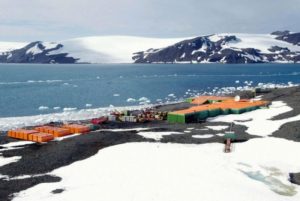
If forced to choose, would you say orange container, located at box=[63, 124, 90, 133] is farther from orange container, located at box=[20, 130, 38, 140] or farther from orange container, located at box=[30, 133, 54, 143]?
orange container, located at box=[20, 130, 38, 140]

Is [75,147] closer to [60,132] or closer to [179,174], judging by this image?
[60,132]

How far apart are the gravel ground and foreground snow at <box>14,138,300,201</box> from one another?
5.23 ft

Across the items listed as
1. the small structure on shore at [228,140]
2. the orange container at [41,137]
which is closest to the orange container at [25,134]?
the orange container at [41,137]

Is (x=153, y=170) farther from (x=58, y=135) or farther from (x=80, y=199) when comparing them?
(x=58, y=135)

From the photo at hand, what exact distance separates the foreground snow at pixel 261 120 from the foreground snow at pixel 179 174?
8.68 metres

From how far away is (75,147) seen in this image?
165 ft

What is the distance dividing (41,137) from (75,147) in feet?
24.7

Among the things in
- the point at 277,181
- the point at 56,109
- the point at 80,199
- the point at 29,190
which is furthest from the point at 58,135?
the point at 56,109

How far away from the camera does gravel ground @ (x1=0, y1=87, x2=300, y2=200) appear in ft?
129

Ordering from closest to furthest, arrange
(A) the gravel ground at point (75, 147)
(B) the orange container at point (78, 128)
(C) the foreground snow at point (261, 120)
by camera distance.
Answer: (A) the gravel ground at point (75, 147), (C) the foreground snow at point (261, 120), (B) the orange container at point (78, 128)

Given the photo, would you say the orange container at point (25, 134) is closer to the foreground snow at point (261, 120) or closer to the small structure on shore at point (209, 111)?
the small structure on shore at point (209, 111)

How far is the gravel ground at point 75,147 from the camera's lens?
3922cm

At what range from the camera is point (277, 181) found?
38.9 meters

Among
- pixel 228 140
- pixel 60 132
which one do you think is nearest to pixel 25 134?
pixel 60 132
